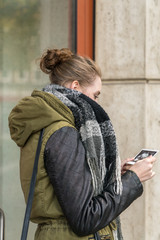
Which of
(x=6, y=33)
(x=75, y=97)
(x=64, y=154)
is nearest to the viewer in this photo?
(x=64, y=154)

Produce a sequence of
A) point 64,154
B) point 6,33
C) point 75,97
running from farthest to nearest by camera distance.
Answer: point 6,33
point 75,97
point 64,154

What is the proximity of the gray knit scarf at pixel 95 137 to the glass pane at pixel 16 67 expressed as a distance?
4.91 ft

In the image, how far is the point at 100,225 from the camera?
1953mm

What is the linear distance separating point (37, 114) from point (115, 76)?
6.33ft

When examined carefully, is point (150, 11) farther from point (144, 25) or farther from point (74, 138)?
point (74, 138)

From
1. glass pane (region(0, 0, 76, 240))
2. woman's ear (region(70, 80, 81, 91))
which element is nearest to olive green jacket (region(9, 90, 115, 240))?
woman's ear (region(70, 80, 81, 91))

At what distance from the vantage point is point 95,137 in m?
2.04

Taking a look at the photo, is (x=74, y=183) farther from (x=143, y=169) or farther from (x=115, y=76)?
(x=115, y=76)

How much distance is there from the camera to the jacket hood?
6.44ft

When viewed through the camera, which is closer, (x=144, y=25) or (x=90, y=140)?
(x=90, y=140)

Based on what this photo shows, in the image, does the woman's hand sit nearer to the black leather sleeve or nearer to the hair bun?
the black leather sleeve

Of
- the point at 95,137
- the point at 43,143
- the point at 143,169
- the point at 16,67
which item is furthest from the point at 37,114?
the point at 16,67

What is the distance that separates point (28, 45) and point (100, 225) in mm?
2168

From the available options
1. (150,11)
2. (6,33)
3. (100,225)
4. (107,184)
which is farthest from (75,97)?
(150,11)
